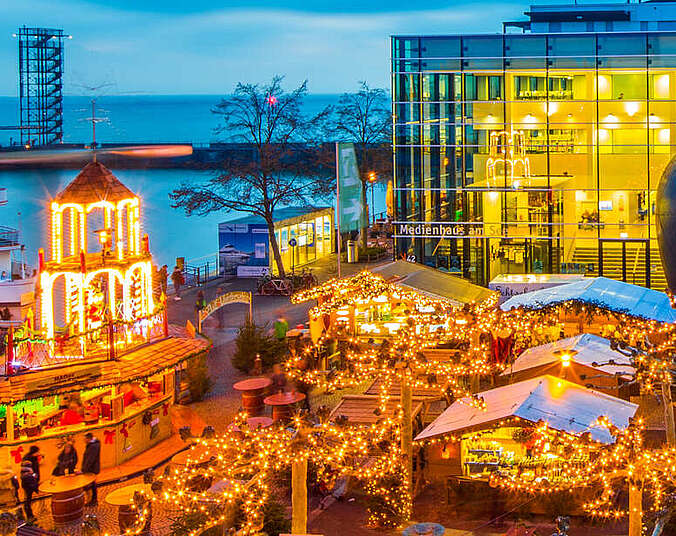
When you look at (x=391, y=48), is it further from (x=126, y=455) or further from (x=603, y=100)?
(x=126, y=455)

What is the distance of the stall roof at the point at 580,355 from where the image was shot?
19.1 m

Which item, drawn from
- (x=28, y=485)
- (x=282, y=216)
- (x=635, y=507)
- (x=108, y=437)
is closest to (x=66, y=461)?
(x=28, y=485)

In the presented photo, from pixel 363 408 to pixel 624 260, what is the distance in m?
19.1

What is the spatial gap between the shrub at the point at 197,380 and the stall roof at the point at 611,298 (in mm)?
7464

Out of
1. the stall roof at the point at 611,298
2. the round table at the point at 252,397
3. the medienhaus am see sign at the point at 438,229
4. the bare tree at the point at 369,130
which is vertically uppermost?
the bare tree at the point at 369,130

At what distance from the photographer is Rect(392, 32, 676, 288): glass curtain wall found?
3594 cm

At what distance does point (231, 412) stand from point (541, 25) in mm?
35764

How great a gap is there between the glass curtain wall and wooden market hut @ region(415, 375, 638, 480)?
19849mm

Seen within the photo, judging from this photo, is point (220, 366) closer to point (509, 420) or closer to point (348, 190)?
point (348, 190)

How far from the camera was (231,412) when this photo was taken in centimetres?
2341

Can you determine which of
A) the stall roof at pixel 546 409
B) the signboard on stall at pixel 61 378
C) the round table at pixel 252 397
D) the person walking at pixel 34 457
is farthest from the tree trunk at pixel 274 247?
the stall roof at pixel 546 409

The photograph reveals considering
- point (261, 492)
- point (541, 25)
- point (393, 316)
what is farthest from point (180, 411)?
point (541, 25)

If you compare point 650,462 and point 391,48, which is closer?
point 650,462

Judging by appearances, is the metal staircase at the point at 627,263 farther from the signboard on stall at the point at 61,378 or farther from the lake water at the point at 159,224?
the lake water at the point at 159,224
